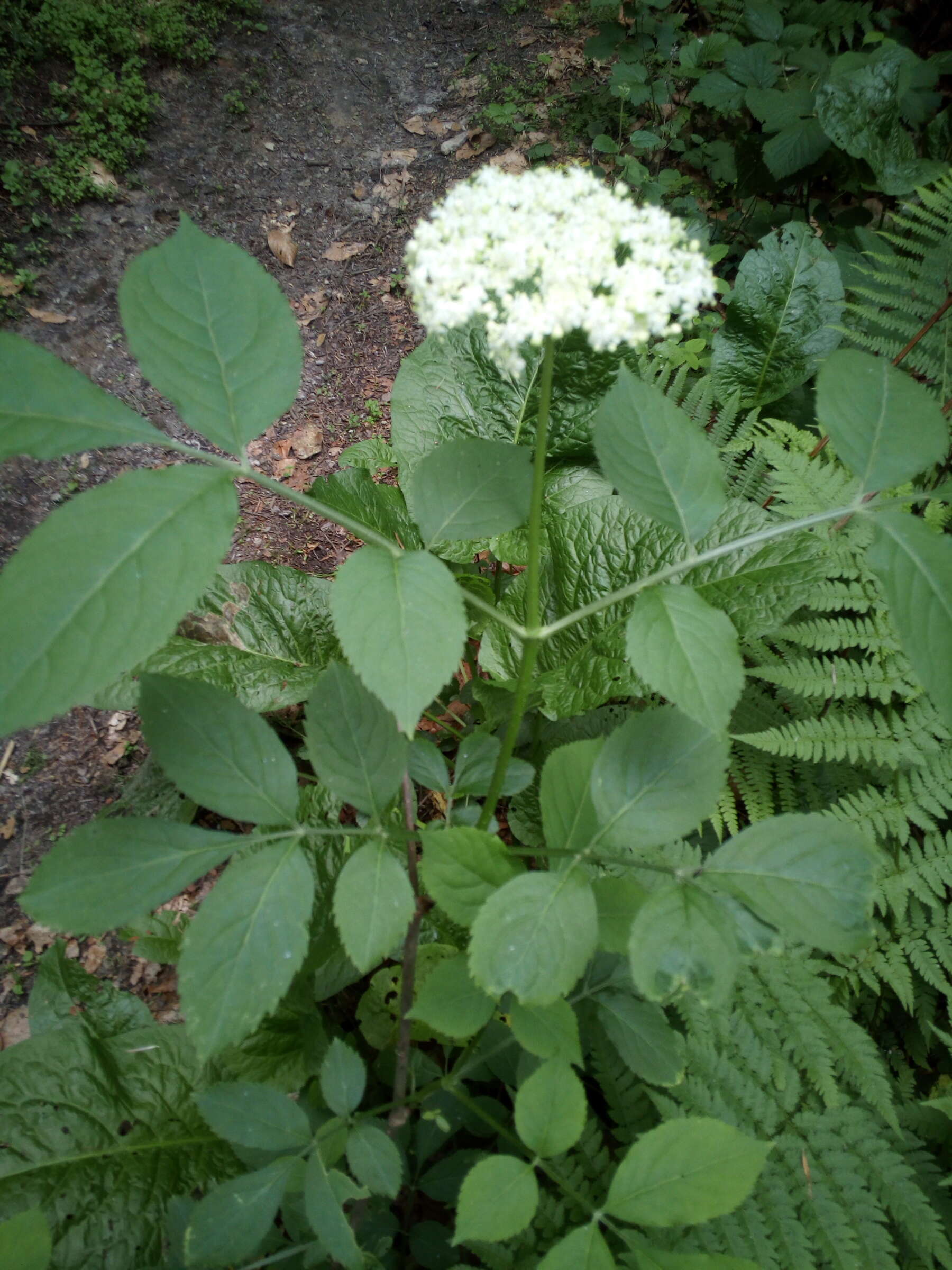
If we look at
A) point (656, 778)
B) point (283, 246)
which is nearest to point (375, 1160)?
point (656, 778)

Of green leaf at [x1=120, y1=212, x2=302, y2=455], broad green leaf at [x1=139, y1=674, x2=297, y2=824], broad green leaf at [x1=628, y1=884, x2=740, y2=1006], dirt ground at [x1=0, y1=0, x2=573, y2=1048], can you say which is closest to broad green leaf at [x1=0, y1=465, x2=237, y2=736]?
green leaf at [x1=120, y1=212, x2=302, y2=455]

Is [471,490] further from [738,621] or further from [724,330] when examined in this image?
[724,330]

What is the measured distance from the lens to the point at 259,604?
6.66ft

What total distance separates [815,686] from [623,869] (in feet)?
2.36

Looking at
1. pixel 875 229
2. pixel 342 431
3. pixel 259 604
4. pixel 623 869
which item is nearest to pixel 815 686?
pixel 623 869

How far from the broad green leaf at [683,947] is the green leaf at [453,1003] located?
27 centimetres

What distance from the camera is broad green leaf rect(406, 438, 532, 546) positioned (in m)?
0.96

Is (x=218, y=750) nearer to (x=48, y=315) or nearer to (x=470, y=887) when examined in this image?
(x=470, y=887)

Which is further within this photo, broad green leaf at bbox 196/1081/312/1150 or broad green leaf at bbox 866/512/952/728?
broad green leaf at bbox 196/1081/312/1150

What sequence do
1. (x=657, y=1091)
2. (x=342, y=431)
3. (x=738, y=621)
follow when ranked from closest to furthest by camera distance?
(x=657, y=1091) → (x=738, y=621) → (x=342, y=431)

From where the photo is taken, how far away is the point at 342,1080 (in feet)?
3.36

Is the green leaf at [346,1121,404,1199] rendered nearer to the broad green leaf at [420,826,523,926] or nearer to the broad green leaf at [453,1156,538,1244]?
the broad green leaf at [453,1156,538,1244]

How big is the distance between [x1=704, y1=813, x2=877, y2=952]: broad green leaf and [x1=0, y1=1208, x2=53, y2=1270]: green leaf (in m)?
0.92

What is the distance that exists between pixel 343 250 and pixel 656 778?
3.63 meters
